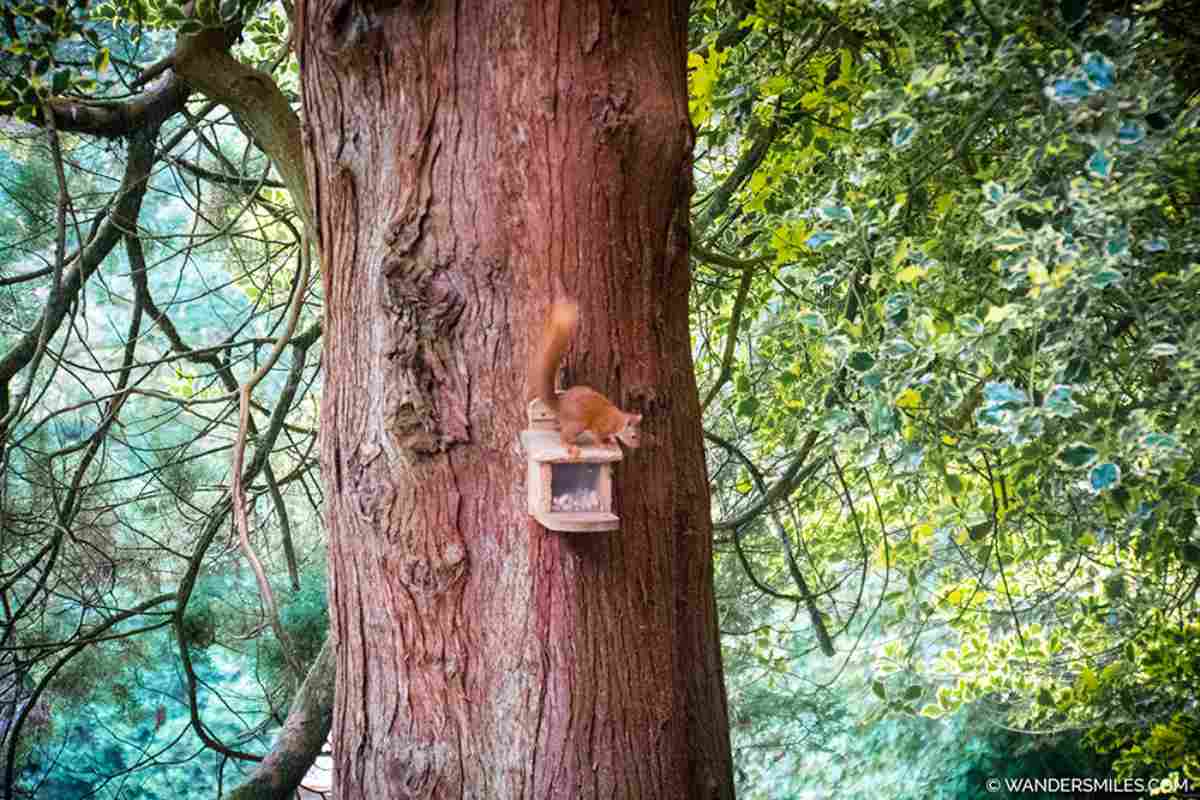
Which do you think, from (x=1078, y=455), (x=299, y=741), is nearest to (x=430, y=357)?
(x=1078, y=455)

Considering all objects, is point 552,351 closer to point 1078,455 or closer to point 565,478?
point 565,478

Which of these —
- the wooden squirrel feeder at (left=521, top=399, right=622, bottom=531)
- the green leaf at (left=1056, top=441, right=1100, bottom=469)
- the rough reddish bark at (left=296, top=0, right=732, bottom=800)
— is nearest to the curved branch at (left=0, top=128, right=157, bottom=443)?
the rough reddish bark at (left=296, top=0, right=732, bottom=800)

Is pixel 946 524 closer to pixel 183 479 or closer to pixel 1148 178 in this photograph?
pixel 1148 178

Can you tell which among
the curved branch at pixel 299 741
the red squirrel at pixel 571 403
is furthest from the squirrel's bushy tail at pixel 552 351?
the curved branch at pixel 299 741

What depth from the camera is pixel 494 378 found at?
1.20m

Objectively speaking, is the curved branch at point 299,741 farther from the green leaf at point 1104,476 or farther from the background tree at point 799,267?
the green leaf at point 1104,476

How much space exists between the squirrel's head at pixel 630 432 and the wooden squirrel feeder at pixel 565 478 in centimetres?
2

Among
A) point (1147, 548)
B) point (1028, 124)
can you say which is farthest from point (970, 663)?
point (1028, 124)

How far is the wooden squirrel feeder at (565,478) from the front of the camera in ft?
3.66

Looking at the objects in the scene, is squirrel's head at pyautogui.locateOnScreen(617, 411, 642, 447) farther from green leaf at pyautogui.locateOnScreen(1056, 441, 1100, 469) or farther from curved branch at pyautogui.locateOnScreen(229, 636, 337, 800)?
curved branch at pyautogui.locateOnScreen(229, 636, 337, 800)

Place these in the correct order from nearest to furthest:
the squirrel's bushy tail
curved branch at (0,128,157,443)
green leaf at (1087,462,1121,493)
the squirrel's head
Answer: the squirrel's bushy tail → the squirrel's head → green leaf at (1087,462,1121,493) → curved branch at (0,128,157,443)

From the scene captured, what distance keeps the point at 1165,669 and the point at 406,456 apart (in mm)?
1809

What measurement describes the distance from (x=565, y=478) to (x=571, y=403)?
88 millimetres

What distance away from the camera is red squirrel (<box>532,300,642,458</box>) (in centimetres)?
107
